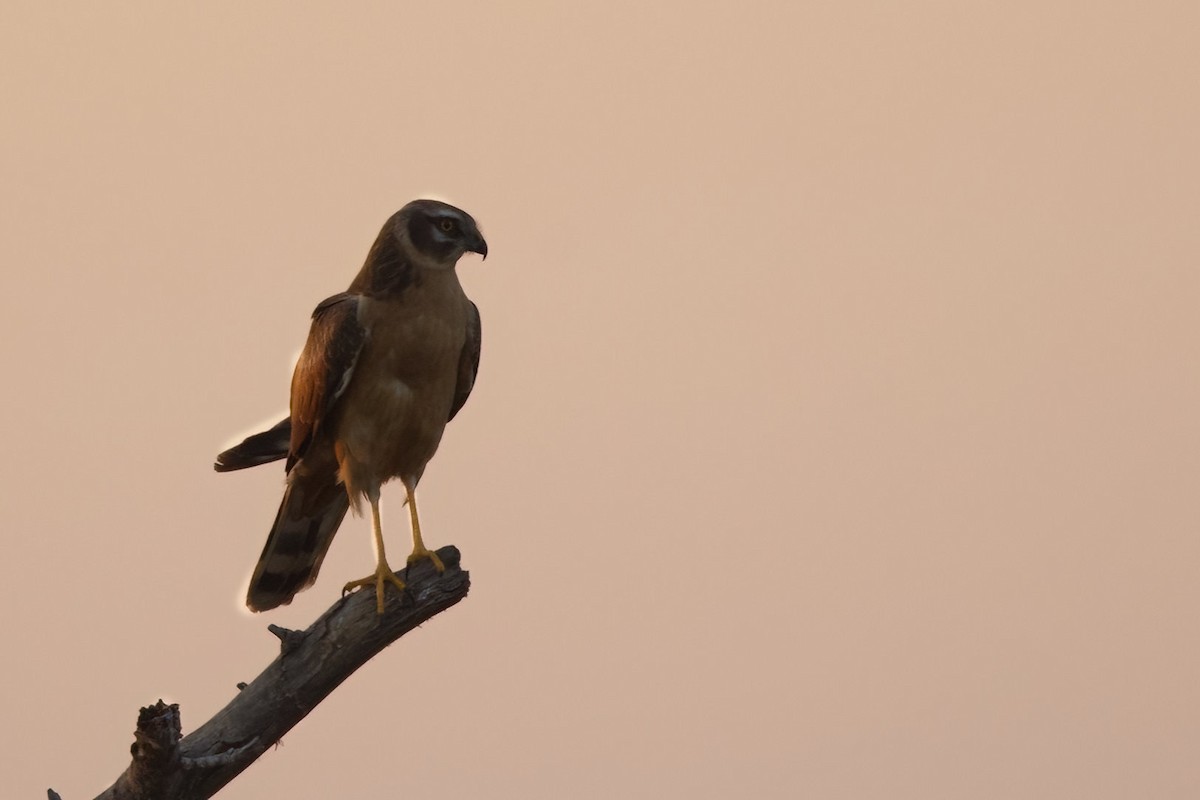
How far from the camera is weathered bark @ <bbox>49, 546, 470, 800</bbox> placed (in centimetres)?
638

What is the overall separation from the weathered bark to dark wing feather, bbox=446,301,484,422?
158 centimetres

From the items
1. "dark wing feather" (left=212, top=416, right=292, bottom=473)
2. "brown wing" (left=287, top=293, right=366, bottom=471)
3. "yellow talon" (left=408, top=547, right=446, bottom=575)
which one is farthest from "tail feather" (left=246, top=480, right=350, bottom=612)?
"yellow talon" (left=408, top=547, right=446, bottom=575)

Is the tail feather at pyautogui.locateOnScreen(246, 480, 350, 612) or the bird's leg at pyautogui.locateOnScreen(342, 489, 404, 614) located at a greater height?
the tail feather at pyautogui.locateOnScreen(246, 480, 350, 612)

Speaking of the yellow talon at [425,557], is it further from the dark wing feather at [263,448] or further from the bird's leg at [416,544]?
the dark wing feather at [263,448]

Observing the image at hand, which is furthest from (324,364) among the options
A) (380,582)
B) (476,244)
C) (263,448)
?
(380,582)

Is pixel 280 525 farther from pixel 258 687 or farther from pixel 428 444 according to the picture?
pixel 258 687

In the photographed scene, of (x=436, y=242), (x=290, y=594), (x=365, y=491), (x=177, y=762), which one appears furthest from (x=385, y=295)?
(x=177, y=762)

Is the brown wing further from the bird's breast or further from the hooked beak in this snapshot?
the hooked beak

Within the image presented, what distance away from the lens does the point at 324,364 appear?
8406mm

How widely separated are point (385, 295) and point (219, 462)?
145 cm

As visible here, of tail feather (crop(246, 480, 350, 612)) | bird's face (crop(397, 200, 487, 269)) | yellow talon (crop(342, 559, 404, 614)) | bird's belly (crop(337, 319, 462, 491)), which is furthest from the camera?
tail feather (crop(246, 480, 350, 612))

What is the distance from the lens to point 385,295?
27.7ft

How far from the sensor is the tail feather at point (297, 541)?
9.03 meters

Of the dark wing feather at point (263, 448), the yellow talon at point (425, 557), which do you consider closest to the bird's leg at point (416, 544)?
the yellow talon at point (425, 557)
